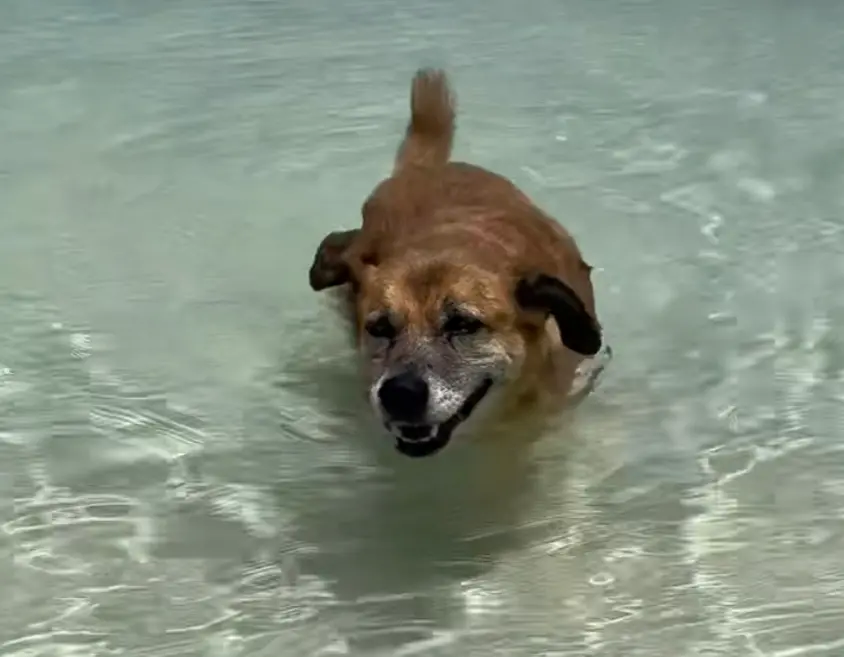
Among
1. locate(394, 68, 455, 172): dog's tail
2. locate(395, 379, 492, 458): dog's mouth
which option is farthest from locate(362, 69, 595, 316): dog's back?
locate(395, 379, 492, 458): dog's mouth

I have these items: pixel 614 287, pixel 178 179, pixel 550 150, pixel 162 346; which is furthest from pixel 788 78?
pixel 162 346

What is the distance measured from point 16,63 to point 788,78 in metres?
3.46

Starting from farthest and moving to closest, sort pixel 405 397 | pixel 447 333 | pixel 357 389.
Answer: pixel 357 389 < pixel 447 333 < pixel 405 397

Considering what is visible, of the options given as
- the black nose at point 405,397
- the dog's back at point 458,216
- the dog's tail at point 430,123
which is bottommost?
the black nose at point 405,397

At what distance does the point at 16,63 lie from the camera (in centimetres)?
572

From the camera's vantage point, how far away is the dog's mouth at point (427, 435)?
8.98ft

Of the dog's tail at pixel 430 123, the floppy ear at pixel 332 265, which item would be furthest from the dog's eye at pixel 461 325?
the dog's tail at pixel 430 123

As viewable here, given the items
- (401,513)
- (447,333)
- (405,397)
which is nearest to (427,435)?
(405,397)

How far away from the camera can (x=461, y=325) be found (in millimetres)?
2775

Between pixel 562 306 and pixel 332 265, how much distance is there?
64 cm

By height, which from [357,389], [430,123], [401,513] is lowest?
[401,513]

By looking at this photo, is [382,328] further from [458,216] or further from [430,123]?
[430,123]

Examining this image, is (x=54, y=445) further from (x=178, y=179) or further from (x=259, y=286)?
(x=178, y=179)

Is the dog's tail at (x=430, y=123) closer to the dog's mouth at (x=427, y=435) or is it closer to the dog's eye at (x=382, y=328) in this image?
the dog's eye at (x=382, y=328)
